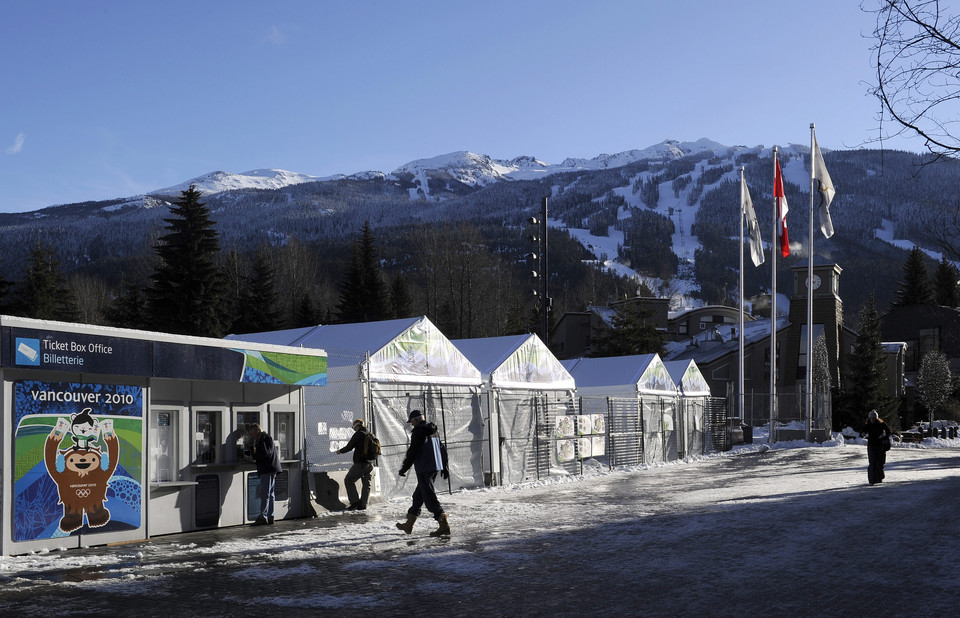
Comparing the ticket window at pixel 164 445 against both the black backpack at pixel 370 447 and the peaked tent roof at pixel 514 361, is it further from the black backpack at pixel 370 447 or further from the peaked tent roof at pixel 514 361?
the peaked tent roof at pixel 514 361

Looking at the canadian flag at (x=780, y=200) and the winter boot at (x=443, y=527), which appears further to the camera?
the canadian flag at (x=780, y=200)

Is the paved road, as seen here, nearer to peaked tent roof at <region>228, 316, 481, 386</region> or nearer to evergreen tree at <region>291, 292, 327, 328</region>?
peaked tent roof at <region>228, 316, 481, 386</region>

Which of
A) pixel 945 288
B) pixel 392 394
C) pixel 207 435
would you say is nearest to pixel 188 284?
pixel 392 394

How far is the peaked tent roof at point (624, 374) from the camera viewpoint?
1291 inches

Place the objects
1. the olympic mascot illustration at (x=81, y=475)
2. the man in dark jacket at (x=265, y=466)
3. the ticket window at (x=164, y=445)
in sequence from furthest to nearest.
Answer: the man in dark jacket at (x=265, y=466), the ticket window at (x=164, y=445), the olympic mascot illustration at (x=81, y=475)

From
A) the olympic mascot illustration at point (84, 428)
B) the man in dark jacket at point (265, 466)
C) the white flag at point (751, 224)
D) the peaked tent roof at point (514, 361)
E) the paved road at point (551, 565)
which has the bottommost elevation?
the paved road at point (551, 565)

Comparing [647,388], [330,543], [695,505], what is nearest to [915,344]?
[647,388]

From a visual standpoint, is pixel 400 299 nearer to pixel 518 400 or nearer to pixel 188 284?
pixel 188 284

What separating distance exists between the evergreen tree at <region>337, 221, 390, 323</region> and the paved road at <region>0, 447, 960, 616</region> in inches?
2168

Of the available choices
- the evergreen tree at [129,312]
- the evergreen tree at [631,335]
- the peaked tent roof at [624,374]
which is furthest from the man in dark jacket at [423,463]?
the evergreen tree at [631,335]

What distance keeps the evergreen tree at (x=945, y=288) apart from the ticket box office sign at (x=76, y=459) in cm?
10365

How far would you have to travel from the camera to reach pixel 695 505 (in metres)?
17.6

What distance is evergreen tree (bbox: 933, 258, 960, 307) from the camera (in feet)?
333

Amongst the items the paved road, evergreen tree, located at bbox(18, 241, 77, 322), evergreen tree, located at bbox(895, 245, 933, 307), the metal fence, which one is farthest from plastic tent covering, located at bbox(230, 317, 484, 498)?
evergreen tree, located at bbox(895, 245, 933, 307)
